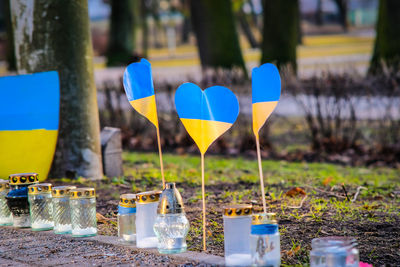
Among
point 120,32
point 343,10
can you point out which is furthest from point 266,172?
point 343,10

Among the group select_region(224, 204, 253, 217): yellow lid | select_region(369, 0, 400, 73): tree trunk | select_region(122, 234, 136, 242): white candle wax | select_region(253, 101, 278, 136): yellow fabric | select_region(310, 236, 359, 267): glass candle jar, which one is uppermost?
select_region(369, 0, 400, 73): tree trunk

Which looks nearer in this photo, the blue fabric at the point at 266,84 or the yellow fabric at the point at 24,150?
the blue fabric at the point at 266,84

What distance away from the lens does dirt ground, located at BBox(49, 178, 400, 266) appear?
3605mm

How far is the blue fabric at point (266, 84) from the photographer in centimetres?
361

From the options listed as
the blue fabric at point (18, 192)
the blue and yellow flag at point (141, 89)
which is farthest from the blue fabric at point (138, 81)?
the blue fabric at point (18, 192)

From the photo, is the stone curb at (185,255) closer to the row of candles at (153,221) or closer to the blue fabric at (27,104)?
the row of candles at (153,221)

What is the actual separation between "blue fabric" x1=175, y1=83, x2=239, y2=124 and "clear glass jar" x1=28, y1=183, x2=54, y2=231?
1123 millimetres

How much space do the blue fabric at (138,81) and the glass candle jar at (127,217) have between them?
662mm

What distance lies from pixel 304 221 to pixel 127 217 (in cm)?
126

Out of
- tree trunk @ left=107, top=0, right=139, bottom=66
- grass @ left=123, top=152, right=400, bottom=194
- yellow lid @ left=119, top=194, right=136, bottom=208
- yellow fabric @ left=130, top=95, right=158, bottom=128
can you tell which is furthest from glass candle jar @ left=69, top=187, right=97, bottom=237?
tree trunk @ left=107, top=0, right=139, bottom=66

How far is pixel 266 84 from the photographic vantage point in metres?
3.62

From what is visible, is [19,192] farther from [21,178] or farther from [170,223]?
[170,223]

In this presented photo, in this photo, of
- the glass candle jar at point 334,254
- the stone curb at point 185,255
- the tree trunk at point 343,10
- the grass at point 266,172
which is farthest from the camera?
the tree trunk at point 343,10

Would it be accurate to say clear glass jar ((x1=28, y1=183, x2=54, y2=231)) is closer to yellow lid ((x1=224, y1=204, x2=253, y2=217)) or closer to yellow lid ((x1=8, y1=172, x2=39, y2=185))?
yellow lid ((x1=8, y1=172, x2=39, y2=185))
